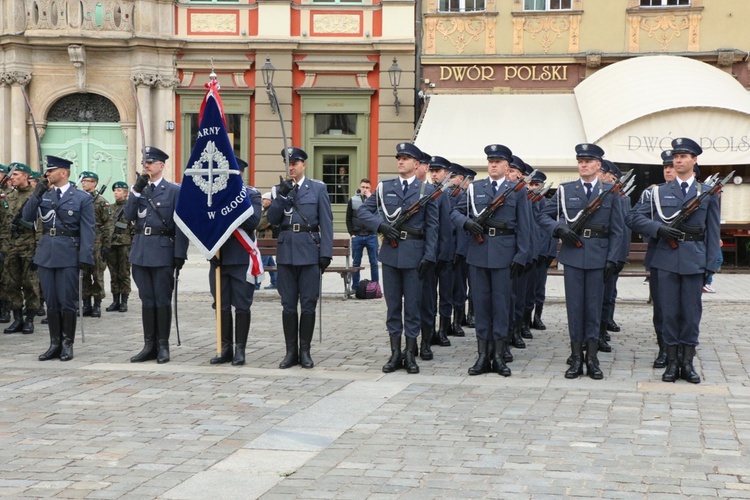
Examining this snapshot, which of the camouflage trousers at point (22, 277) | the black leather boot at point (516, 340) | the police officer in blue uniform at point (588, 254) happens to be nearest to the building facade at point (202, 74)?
the camouflage trousers at point (22, 277)

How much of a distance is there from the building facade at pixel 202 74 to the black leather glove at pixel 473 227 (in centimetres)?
1511

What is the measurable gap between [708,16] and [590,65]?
8.80ft

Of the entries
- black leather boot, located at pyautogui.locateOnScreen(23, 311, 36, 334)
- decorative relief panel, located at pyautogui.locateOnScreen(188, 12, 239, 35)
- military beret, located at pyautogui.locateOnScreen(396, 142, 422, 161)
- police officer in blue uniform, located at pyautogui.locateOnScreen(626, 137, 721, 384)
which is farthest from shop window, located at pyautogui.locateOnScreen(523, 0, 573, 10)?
police officer in blue uniform, located at pyautogui.locateOnScreen(626, 137, 721, 384)

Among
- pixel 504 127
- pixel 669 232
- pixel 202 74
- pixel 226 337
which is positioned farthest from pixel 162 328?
pixel 202 74

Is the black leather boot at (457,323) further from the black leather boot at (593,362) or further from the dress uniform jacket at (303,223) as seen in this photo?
the black leather boot at (593,362)

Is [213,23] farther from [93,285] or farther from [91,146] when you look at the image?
[93,285]

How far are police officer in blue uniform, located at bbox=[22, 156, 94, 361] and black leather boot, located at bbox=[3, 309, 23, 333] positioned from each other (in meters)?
2.44

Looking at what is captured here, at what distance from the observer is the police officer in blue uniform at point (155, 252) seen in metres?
10.1

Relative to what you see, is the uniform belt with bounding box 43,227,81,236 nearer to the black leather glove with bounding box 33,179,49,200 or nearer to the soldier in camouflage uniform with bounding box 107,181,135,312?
→ the black leather glove with bounding box 33,179,49,200

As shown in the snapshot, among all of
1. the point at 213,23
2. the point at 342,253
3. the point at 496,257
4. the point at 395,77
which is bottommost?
the point at 342,253

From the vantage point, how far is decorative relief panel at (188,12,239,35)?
24.8 m

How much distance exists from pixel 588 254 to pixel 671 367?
1.17 metres

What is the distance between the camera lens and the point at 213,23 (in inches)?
979

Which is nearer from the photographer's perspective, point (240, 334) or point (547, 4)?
point (240, 334)
